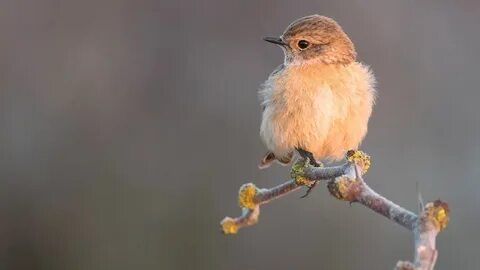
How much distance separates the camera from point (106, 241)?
8805mm

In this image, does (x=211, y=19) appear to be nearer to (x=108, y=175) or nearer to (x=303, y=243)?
(x=108, y=175)

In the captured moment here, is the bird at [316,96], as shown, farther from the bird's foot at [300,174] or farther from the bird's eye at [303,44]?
the bird's foot at [300,174]

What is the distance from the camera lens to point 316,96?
14.7ft

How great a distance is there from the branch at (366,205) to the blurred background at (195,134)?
206 inches

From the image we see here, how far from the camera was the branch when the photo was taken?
1.59 m

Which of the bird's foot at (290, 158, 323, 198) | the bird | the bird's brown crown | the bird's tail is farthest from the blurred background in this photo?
the bird's foot at (290, 158, 323, 198)

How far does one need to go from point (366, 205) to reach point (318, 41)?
9.62ft

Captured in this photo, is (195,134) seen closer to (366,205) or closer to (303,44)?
(303,44)

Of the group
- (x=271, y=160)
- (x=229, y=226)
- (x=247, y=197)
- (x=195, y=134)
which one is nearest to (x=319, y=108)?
(x=271, y=160)

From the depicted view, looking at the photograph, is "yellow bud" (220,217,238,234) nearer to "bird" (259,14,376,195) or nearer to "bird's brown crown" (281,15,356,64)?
"bird" (259,14,376,195)

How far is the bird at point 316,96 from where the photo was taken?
4.50 metres

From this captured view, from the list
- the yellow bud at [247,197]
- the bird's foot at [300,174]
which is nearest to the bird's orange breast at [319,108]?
the bird's foot at [300,174]

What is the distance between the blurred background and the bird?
12.0 ft

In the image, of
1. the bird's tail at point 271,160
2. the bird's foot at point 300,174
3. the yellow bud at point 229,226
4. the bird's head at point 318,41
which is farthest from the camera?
the bird's tail at point 271,160
